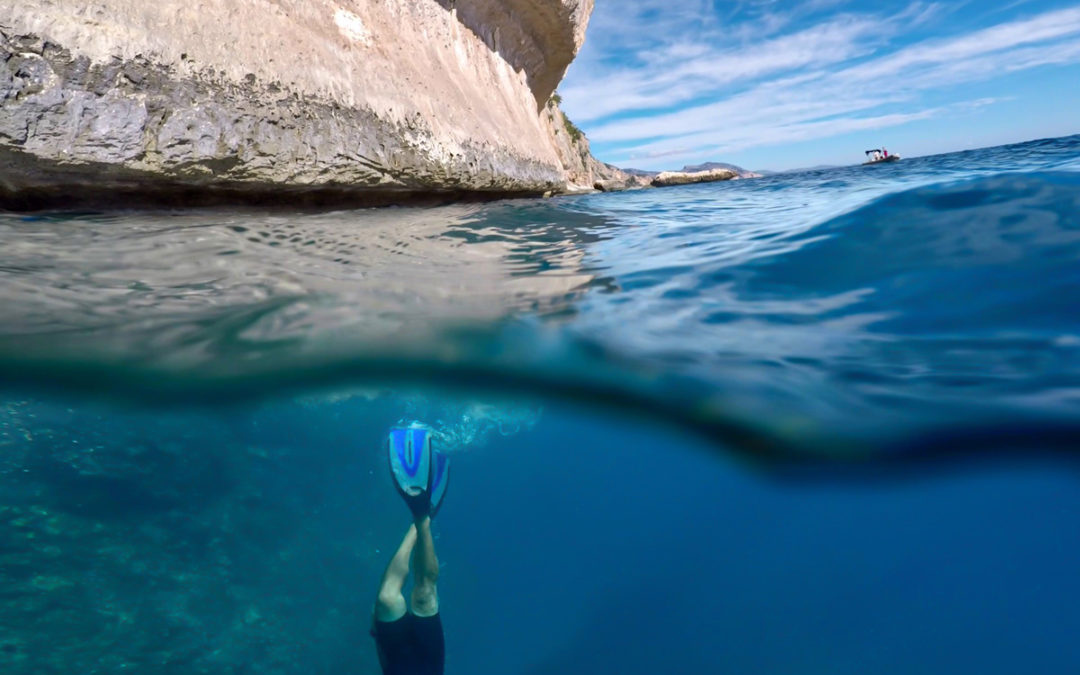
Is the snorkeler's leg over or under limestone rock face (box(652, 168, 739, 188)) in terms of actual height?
under

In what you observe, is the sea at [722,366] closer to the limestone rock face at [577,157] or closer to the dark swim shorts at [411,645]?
the dark swim shorts at [411,645]

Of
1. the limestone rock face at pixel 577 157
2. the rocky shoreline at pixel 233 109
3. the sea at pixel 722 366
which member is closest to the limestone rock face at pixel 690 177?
the limestone rock face at pixel 577 157

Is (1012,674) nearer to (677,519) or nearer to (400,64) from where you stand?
(677,519)

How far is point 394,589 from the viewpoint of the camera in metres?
4.52

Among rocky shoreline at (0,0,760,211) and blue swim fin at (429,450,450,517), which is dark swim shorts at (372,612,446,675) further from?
rocky shoreline at (0,0,760,211)

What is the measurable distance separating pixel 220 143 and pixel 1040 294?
486 centimetres

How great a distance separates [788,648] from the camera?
2.05 meters

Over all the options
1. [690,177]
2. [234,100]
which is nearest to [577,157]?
[690,177]

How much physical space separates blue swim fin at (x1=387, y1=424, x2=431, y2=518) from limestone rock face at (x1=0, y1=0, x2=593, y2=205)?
97.0 inches

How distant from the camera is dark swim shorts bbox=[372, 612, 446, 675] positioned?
392cm

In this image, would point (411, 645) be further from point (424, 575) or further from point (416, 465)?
point (416, 465)

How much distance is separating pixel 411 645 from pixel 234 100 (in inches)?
170

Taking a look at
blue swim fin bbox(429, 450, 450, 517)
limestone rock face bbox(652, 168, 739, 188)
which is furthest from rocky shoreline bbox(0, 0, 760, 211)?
limestone rock face bbox(652, 168, 739, 188)

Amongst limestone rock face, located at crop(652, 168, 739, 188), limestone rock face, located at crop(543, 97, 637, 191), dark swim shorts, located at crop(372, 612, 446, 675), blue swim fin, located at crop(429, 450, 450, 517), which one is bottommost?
dark swim shorts, located at crop(372, 612, 446, 675)
